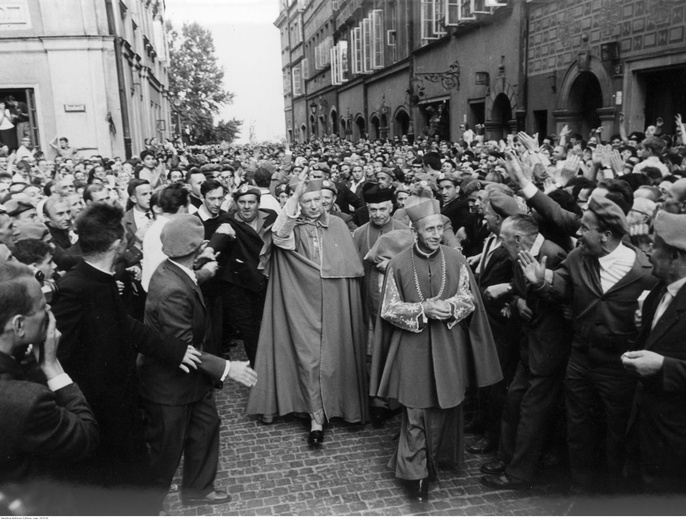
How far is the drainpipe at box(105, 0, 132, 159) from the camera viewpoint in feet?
54.1

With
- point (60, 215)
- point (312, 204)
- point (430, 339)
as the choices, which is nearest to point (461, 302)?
point (430, 339)

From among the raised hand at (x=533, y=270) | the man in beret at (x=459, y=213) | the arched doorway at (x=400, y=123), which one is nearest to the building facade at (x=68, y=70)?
the arched doorway at (x=400, y=123)

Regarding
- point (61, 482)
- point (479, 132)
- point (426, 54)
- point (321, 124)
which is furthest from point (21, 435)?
point (321, 124)

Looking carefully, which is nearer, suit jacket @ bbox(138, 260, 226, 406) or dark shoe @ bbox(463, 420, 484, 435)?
suit jacket @ bbox(138, 260, 226, 406)

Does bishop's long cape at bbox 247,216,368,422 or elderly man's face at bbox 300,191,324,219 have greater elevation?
elderly man's face at bbox 300,191,324,219

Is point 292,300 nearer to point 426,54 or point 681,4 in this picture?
point 681,4

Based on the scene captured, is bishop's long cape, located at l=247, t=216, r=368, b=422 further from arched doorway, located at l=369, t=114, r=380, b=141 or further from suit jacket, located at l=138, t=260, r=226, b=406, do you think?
arched doorway, located at l=369, t=114, r=380, b=141

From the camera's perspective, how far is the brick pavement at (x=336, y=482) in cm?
379

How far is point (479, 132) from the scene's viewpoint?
15656mm

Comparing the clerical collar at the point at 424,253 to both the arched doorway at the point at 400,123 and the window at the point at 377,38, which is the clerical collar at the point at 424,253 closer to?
the arched doorway at the point at 400,123

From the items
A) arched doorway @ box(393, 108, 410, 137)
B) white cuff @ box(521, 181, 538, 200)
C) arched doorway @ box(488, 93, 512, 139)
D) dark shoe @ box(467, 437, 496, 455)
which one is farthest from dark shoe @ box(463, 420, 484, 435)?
arched doorway @ box(393, 108, 410, 137)

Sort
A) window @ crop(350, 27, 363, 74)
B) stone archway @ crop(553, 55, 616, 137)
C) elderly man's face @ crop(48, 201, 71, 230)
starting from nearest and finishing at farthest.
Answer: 1. elderly man's face @ crop(48, 201, 71, 230)
2. stone archway @ crop(553, 55, 616, 137)
3. window @ crop(350, 27, 363, 74)

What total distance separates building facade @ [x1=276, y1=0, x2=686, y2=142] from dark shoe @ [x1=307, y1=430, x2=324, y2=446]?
334 inches

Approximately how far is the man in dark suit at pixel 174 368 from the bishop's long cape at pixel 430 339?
3.26 feet
